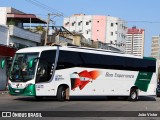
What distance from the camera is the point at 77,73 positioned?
27109 millimetres

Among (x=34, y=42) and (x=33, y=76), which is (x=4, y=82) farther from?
(x=33, y=76)

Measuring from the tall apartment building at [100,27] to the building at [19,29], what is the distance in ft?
237

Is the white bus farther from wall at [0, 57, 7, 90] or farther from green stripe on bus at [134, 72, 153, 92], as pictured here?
wall at [0, 57, 7, 90]

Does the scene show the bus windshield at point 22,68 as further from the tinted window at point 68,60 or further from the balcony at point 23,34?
the balcony at point 23,34

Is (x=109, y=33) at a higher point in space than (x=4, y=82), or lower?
higher

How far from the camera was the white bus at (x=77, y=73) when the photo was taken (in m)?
24.8

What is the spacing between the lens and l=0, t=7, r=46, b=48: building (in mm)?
38644

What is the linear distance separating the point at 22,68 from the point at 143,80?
1124 centimetres

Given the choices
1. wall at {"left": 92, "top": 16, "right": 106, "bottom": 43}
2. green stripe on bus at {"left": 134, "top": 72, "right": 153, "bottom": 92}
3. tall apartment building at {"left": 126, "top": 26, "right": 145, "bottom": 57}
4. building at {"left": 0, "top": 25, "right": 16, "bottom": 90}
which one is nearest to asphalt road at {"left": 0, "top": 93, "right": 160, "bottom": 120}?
green stripe on bus at {"left": 134, "top": 72, "right": 153, "bottom": 92}

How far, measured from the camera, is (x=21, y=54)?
84.1 feet

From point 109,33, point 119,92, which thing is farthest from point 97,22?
point 119,92

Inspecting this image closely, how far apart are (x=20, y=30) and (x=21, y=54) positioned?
14.8 meters

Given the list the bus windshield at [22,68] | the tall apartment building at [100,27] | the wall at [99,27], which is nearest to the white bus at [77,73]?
the bus windshield at [22,68]

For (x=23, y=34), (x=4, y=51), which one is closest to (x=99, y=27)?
(x=23, y=34)
